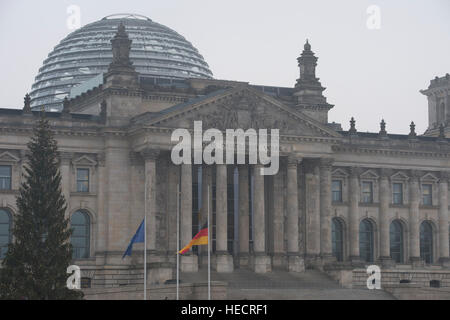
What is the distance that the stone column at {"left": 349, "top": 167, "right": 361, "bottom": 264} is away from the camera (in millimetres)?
114438

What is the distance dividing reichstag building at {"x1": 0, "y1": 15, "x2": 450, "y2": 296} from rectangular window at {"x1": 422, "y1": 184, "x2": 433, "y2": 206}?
117 millimetres

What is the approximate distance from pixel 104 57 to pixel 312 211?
29.8 m

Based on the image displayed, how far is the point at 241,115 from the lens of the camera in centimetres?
10569

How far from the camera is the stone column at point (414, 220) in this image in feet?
384

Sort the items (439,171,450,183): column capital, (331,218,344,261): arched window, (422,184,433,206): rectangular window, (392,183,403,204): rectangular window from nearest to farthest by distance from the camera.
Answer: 1. (331,218,344,261): arched window
2. (392,183,403,204): rectangular window
3. (439,171,450,183): column capital
4. (422,184,433,206): rectangular window

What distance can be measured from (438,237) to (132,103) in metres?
31.6

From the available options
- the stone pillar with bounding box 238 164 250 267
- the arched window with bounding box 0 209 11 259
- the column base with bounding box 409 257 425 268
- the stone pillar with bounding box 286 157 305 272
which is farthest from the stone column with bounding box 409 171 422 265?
the arched window with bounding box 0 209 11 259

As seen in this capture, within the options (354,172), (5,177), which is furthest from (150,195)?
(354,172)

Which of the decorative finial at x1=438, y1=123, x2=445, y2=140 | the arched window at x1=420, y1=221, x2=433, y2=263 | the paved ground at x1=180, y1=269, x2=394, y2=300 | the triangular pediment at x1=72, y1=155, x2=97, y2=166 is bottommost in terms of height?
the paved ground at x1=180, y1=269, x2=394, y2=300

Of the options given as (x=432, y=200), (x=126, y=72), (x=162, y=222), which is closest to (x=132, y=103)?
(x=126, y=72)

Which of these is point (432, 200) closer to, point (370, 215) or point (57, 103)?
point (370, 215)

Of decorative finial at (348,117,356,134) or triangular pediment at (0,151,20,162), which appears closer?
triangular pediment at (0,151,20,162)

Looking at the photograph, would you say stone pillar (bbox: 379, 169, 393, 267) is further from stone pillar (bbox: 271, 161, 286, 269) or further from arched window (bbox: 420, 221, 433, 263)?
stone pillar (bbox: 271, 161, 286, 269)

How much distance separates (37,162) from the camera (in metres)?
85.3
